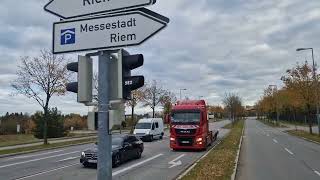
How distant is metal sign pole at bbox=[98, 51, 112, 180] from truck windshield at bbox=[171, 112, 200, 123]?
25419 millimetres

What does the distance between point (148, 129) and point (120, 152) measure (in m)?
22.6

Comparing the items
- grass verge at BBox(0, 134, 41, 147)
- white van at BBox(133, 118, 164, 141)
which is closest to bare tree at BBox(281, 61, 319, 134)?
white van at BBox(133, 118, 164, 141)

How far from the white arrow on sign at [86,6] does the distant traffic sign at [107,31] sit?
8cm

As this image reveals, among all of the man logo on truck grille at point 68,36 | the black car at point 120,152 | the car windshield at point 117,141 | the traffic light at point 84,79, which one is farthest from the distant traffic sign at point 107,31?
the car windshield at point 117,141

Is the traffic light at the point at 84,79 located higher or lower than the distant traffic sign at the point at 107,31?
lower

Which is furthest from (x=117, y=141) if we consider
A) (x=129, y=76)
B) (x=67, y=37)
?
(x=129, y=76)

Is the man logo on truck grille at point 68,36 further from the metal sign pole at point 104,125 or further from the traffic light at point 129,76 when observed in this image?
the traffic light at point 129,76

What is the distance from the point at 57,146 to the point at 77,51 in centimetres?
3137

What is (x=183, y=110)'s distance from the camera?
30766 millimetres

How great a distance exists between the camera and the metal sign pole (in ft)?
16.1

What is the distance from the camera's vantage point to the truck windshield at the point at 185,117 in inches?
1194

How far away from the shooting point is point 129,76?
5.22 metres

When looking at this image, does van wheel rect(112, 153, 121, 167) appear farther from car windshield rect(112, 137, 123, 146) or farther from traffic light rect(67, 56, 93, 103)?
traffic light rect(67, 56, 93, 103)

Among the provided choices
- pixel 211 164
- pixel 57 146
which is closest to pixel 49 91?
pixel 57 146
